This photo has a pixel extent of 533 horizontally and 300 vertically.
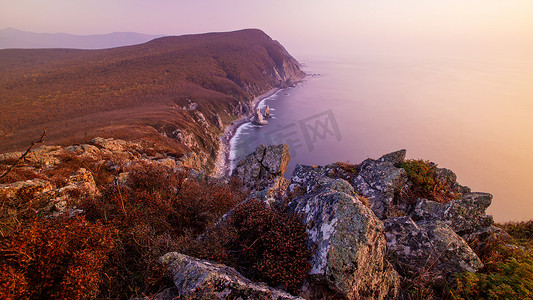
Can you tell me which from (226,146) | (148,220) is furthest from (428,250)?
(226,146)

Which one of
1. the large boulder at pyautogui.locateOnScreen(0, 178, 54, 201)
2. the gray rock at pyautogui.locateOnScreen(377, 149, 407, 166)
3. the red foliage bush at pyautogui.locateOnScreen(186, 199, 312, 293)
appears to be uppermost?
the red foliage bush at pyautogui.locateOnScreen(186, 199, 312, 293)

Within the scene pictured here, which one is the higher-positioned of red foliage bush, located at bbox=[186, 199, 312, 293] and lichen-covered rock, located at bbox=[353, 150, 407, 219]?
red foliage bush, located at bbox=[186, 199, 312, 293]

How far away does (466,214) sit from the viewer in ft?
22.8

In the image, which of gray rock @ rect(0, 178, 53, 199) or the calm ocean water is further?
the calm ocean water

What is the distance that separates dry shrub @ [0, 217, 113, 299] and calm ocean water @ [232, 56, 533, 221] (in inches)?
1456

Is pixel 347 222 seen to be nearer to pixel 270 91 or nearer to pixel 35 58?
pixel 270 91

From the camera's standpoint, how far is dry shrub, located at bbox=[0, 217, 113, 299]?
250cm

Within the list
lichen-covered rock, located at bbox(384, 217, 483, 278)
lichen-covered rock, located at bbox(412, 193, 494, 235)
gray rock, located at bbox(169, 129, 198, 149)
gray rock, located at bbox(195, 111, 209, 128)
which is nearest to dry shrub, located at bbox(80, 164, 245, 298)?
lichen-covered rock, located at bbox(384, 217, 483, 278)

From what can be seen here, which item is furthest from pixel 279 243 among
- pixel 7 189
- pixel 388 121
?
pixel 388 121

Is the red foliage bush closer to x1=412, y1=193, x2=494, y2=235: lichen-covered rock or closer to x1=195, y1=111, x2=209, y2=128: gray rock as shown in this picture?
x1=412, y1=193, x2=494, y2=235: lichen-covered rock

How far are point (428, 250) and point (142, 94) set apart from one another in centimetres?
8340

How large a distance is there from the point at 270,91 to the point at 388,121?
7468cm

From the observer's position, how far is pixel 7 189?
6.59m

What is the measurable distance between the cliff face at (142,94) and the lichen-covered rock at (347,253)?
32.5 meters
